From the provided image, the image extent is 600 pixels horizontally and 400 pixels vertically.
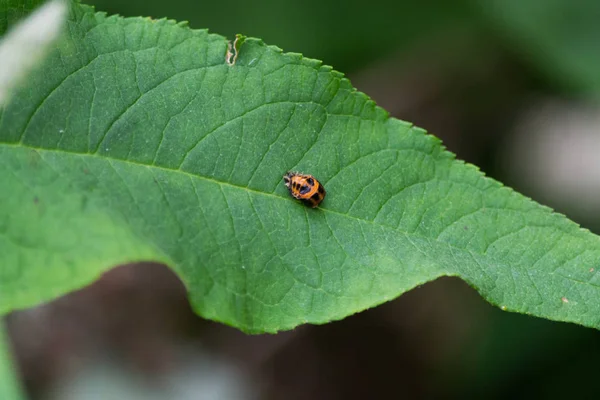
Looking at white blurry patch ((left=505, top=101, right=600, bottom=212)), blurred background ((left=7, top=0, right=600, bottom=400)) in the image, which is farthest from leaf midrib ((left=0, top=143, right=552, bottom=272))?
white blurry patch ((left=505, top=101, right=600, bottom=212))

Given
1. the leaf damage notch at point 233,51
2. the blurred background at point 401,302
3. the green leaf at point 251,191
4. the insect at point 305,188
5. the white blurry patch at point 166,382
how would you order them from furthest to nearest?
the blurred background at point 401,302 → the white blurry patch at point 166,382 → the leaf damage notch at point 233,51 → the insect at point 305,188 → the green leaf at point 251,191

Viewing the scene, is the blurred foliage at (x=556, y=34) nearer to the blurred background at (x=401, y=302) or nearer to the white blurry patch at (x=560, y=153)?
the blurred background at (x=401, y=302)

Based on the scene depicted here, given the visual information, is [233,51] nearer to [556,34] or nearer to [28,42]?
[28,42]

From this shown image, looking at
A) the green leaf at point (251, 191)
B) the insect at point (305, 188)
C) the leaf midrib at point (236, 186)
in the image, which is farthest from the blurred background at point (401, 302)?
the insect at point (305, 188)

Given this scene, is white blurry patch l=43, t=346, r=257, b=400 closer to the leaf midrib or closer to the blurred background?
the blurred background

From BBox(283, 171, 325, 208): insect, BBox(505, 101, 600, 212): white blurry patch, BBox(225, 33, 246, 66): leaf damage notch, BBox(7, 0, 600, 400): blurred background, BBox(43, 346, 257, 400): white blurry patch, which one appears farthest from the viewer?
BBox(505, 101, 600, 212): white blurry patch

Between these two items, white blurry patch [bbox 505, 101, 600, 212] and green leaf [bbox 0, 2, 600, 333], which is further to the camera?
white blurry patch [bbox 505, 101, 600, 212]
